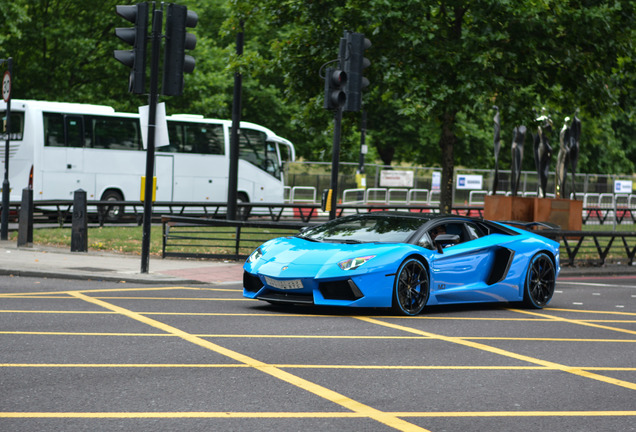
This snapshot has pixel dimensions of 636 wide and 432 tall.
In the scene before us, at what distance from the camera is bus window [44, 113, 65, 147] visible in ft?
98.8

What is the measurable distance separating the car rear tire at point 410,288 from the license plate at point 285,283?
3.44 feet

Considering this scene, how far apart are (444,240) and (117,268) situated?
6005 millimetres

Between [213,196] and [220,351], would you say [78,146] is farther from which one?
[220,351]

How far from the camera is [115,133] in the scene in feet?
104

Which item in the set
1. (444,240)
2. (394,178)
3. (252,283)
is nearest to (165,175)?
(394,178)

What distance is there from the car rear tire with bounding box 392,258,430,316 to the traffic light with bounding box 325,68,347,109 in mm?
4095

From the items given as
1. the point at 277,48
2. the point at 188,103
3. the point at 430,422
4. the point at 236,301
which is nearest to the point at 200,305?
the point at 236,301

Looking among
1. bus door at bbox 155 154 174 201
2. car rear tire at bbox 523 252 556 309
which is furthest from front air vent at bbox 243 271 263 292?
bus door at bbox 155 154 174 201

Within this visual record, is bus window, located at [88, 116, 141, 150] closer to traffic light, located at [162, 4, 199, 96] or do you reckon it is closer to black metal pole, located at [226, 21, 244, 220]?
black metal pole, located at [226, 21, 244, 220]

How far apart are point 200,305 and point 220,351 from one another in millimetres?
3325

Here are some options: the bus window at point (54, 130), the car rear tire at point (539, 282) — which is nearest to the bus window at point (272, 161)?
the bus window at point (54, 130)

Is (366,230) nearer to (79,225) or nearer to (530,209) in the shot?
(79,225)

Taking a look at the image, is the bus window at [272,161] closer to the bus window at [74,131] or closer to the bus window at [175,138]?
the bus window at [175,138]

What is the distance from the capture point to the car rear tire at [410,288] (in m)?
10.3
